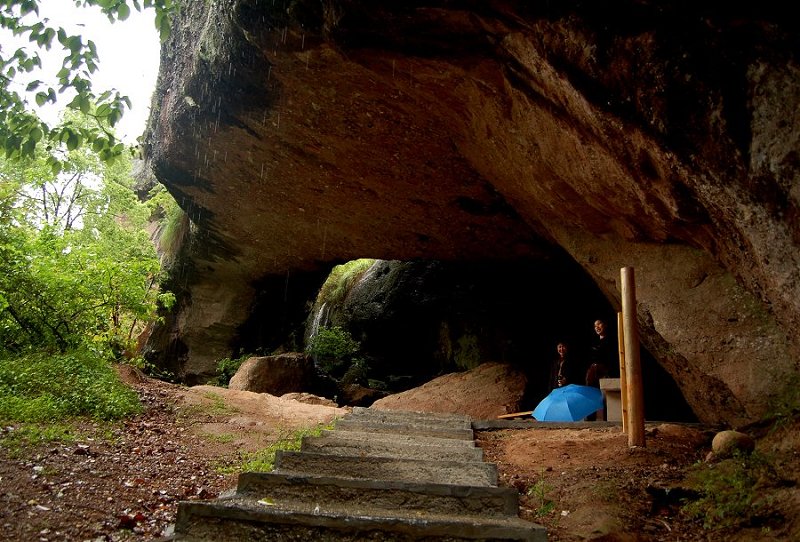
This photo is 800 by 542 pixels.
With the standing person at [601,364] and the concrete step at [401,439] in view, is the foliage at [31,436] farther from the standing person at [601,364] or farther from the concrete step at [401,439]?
the standing person at [601,364]

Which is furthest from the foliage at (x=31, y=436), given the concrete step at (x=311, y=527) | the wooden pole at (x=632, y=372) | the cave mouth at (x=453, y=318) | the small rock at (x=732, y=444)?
the cave mouth at (x=453, y=318)

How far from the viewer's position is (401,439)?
5.79 meters

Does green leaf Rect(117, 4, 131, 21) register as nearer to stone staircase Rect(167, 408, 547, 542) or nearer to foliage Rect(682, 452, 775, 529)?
stone staircase Rect(167, 408, 547, 542)

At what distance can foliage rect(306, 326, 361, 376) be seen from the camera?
16.2m

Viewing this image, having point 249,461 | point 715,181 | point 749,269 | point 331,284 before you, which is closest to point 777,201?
point 715,181

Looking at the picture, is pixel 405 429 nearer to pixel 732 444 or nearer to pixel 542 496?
pixel 542 496

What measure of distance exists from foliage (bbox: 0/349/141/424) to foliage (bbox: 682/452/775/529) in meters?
6.42

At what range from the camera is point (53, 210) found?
20.0 m

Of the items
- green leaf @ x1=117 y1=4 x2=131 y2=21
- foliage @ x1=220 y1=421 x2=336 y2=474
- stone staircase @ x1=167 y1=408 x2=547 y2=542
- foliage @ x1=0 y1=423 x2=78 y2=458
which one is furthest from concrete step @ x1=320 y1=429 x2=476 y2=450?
green leaf @ x1=117 y1=4 x2=131 y2=21

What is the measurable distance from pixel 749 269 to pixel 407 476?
3.53m

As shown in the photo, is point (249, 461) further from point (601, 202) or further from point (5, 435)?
point (601, 202)

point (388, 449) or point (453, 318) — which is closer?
point (388, 449)

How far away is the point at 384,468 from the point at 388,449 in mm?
715

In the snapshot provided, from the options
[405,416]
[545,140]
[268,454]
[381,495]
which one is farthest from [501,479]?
[545,140]
